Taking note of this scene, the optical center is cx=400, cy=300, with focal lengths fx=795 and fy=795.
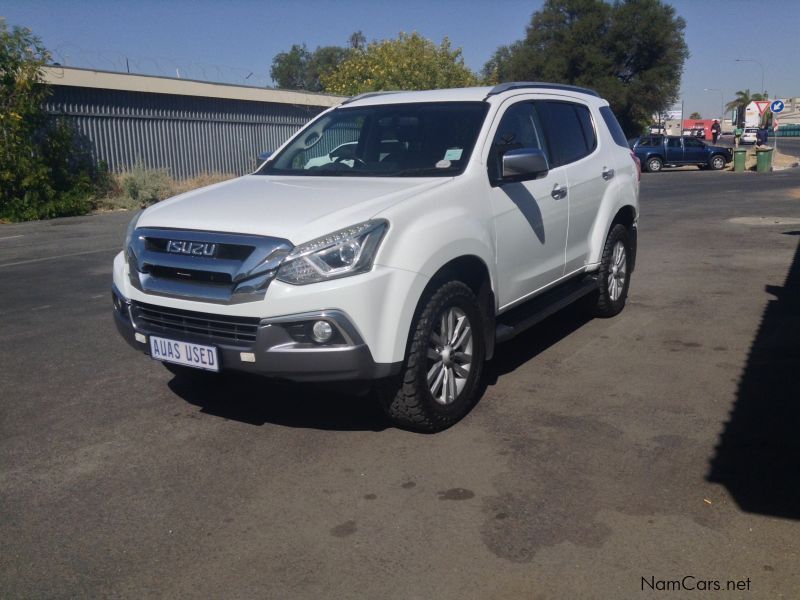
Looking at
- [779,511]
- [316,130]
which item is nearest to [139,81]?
[316,130]

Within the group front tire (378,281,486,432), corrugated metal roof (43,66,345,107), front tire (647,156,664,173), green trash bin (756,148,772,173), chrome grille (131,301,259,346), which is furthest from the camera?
front tire (647,156,664,173)

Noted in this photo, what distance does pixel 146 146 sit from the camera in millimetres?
23328

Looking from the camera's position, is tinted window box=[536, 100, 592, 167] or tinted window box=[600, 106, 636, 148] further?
tinted window box=[600, 106, 636, 148]

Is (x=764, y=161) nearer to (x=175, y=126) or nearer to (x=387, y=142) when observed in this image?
(x=175, y=126)

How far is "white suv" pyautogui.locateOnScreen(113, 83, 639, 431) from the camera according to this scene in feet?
13.3

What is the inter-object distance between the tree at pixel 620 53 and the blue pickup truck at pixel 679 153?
1104 centimetres

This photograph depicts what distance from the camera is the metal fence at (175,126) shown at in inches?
845

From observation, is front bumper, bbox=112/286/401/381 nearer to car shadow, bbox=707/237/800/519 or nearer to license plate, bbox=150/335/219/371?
license plate, bbox=150/335/219/371

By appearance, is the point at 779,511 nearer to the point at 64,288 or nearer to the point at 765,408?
the point at 765,408

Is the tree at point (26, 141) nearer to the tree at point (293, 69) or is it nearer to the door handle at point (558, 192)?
the door handle at point (558, 192)

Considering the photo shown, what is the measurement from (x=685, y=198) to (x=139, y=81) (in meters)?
15.4

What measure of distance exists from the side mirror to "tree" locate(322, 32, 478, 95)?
29825 millimetres

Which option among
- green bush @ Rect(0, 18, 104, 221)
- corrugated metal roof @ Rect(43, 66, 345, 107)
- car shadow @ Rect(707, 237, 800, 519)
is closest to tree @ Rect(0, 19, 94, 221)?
green bush @ Rect(0, 18, 104, 221)

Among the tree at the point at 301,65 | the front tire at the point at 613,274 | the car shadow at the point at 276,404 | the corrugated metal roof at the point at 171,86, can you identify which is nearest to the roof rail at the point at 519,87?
the front tire at the point at 613,274
